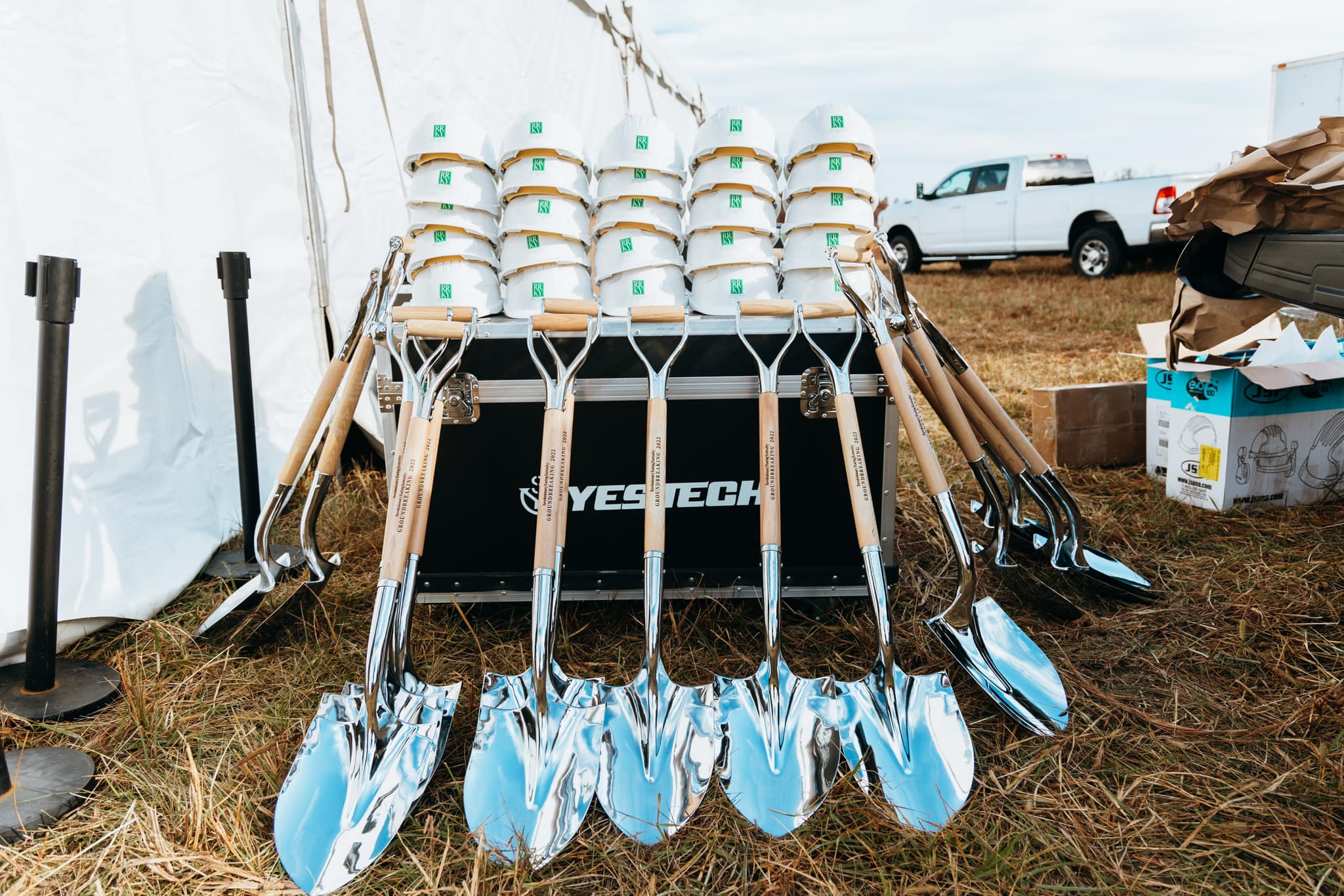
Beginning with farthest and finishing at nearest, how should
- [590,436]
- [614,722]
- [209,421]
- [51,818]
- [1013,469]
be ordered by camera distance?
[209,421], [1013,469], [590,436], [614,722], [51,818]

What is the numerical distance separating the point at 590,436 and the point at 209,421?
154 centimetres

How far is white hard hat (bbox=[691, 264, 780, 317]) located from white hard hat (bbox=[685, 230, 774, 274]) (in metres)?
0.02

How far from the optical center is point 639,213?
2.23 metres

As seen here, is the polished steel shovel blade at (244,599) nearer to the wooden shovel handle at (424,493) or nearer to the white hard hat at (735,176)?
the wooden shovel handle at (424,493)

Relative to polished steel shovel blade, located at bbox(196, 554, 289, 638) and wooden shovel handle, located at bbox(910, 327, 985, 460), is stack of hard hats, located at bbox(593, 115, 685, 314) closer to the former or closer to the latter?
wooden shovel handle, located at bbox(910, 327, 985, 460)

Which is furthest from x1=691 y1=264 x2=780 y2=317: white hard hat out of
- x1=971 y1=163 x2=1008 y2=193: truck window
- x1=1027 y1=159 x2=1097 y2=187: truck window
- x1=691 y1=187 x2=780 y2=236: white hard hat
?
x1=971 y1=163 x2=1008 y2=193: truck window

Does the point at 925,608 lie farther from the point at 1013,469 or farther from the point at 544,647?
the point at 544,647

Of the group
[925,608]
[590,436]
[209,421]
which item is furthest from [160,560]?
[925,608]

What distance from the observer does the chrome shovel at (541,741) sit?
1.62 meters

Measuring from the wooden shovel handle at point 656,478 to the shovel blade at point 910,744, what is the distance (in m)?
0.53

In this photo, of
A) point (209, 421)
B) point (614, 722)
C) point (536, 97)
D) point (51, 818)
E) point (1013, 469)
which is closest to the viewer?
point (51, 818)

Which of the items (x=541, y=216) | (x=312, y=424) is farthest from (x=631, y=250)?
(x=312, y=424)

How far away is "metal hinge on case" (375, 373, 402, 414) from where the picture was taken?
86.4 inches

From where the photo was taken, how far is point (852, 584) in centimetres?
234
